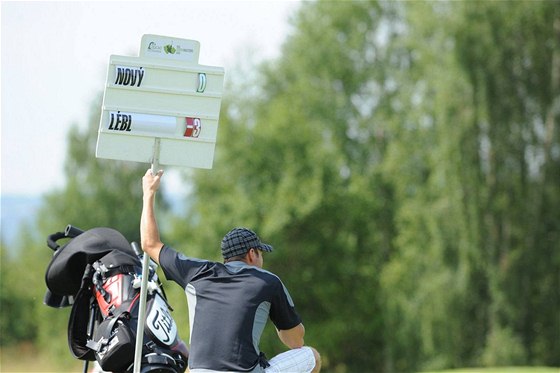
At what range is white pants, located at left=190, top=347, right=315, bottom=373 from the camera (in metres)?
5.72

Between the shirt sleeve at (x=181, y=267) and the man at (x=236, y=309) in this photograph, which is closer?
the man at (x=236, y=309)

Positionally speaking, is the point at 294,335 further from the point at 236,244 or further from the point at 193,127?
the point at 193,127

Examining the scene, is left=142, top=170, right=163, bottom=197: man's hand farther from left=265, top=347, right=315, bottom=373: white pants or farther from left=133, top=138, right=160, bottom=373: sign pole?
left=265, top=347, right=315, bottom=373: white pants

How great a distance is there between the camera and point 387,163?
34969 millimetres

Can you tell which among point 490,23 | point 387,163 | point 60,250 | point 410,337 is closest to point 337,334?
point 410,337

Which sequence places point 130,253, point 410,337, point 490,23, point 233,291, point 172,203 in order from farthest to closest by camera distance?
1. point 172,203
2. point 410,337
3. point 490,23
4. point 130,253
5. point 233,291

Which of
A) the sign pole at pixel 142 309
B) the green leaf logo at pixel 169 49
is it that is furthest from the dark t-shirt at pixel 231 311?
the green leaf logo at pixel 169 49

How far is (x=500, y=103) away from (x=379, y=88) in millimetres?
8558

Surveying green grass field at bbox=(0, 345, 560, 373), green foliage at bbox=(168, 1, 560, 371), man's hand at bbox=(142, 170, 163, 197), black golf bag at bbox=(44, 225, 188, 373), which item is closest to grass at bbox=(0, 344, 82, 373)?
green grass field at bbox=(0, 345, 560, 373)

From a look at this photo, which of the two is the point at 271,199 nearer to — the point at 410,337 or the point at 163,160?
the point at 410,337

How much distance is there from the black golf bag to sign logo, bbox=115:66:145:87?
4.47ft

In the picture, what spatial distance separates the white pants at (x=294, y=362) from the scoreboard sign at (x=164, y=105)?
4.44 feet

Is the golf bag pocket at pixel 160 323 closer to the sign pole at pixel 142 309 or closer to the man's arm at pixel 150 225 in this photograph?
the sign pole at pixel 142 309

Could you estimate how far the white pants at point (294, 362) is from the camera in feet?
18.8
